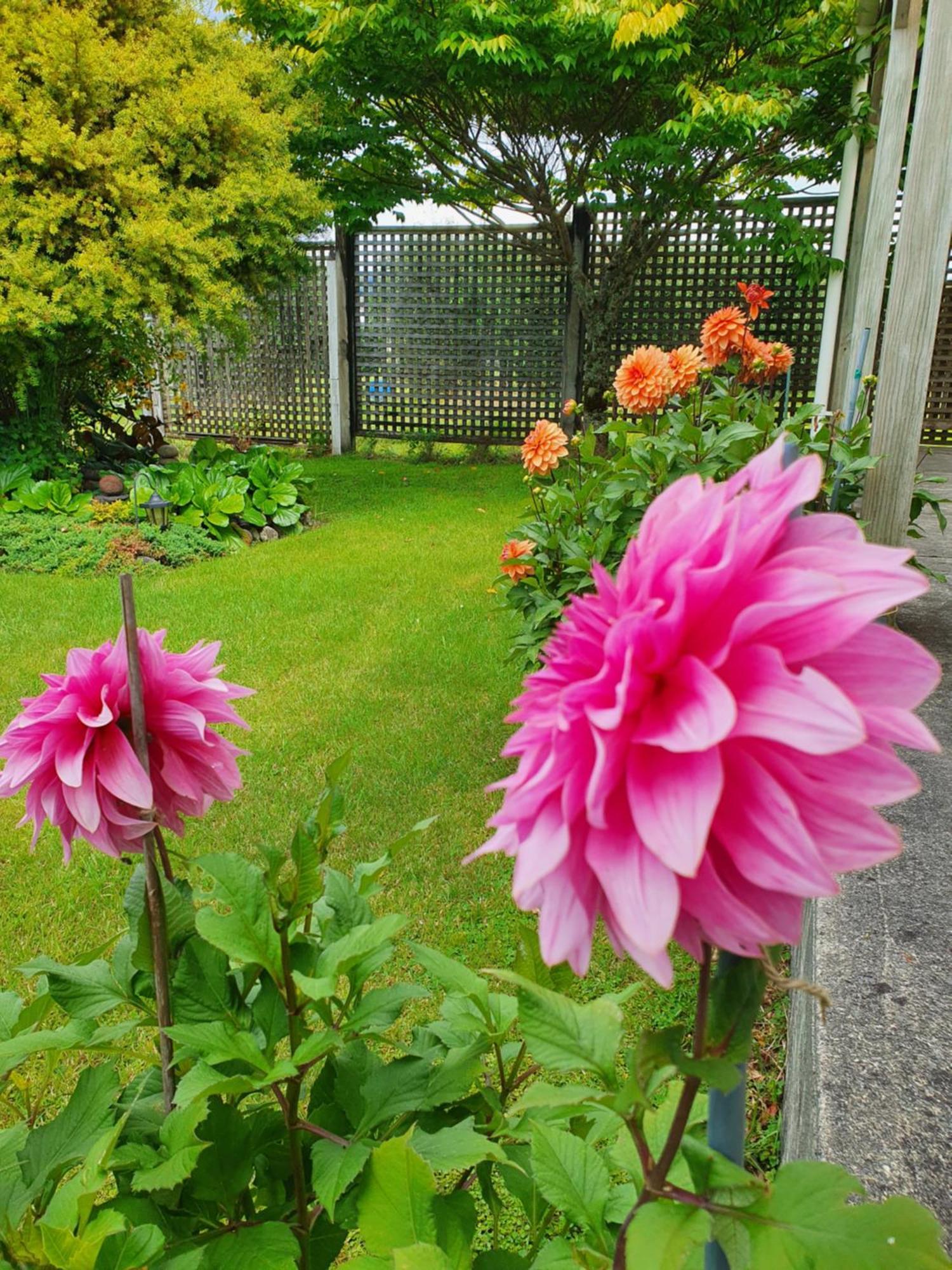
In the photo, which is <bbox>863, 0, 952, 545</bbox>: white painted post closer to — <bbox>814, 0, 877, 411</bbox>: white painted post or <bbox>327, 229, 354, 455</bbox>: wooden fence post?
<bbox>814, 0, 877, 411</bbox>: white painted post

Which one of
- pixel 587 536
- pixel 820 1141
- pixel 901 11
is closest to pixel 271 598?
pixel 587 536

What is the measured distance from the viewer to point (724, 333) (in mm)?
2408

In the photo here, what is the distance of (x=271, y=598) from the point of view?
4270 millimetres

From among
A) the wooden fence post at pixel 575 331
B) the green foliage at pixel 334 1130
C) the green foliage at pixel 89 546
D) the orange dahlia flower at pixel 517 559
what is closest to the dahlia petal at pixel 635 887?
the green foliage at pixel 334 1130

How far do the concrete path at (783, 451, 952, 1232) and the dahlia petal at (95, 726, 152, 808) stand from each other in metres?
0.74

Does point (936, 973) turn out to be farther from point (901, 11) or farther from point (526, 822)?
point (901, 11)

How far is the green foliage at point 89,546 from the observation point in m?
4.78

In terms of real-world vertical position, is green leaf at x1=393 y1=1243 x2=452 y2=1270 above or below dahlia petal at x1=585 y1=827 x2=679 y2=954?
below

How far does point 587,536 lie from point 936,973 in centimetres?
127

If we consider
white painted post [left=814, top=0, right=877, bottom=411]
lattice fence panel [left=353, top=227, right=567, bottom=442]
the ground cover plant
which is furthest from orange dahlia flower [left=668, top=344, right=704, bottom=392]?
lattice fence panel [left=353, top=227, right=567, bottom=442]

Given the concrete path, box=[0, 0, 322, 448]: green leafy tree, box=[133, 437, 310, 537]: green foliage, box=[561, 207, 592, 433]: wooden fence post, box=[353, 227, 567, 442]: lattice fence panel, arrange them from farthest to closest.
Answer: box=[353, 227, 567, 442]: lattice fence panel, box=[561, 207, 592, 433]: wooden fence post, box=[133, 437, 310, 537]: green foliage, box=[0, 0, 322, 448]: green leafy tree, the concrete path

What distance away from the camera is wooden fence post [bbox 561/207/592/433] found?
8.20 meters

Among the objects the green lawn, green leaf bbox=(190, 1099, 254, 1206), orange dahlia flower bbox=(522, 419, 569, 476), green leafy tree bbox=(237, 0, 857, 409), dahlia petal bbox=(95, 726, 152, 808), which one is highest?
green leafy tree bbox=(237, 0, 857, 409)

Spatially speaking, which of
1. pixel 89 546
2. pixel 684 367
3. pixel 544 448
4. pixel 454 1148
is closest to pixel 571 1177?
pixel 454 1148
